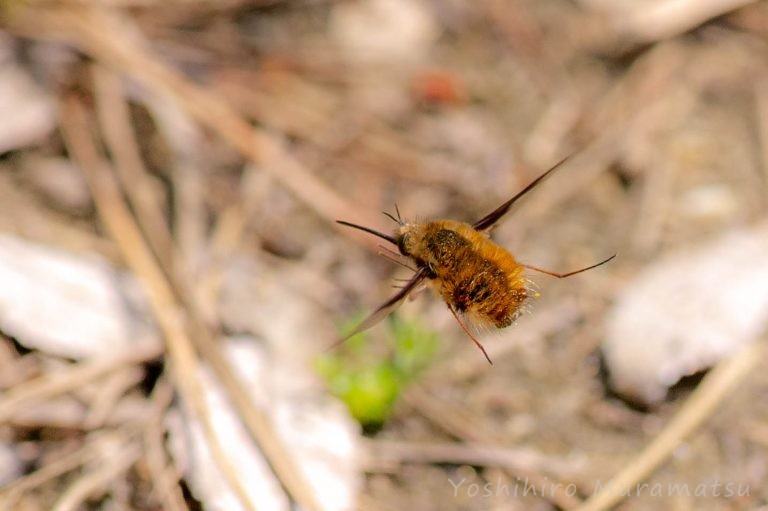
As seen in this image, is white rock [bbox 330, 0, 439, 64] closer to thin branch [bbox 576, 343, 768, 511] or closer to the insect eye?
the insect eye

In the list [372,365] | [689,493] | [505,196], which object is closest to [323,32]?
[505,196]

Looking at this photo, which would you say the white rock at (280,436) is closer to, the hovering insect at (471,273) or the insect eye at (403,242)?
the hovering insect at (471,273)

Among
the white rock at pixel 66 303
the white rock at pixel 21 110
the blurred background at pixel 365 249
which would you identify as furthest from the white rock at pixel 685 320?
the white rock at pixel 21 110

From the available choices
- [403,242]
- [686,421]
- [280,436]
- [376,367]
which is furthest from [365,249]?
[686,421]

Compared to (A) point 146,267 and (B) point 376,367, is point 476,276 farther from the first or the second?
(A) point 146,267

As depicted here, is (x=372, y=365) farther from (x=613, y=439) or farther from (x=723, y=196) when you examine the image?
(x=723, y=196)

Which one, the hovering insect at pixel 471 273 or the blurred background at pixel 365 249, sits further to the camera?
the blurred background at pixel 365 249
